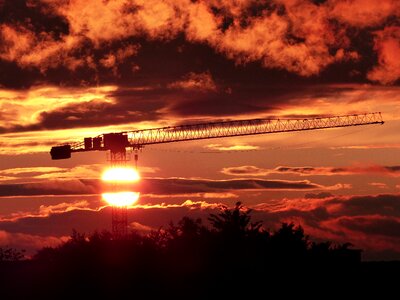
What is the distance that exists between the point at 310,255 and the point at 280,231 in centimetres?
519

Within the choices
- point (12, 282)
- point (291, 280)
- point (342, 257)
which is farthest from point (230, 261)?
point (12, 282)

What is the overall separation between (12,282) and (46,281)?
4881 mm

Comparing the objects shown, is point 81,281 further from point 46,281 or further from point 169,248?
point 169,248

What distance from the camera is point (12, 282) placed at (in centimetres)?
8606

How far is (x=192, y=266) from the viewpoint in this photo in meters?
84.4

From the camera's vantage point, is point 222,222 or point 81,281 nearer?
point 81,281

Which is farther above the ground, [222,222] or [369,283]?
[222,222]

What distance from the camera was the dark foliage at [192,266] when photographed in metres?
80.1

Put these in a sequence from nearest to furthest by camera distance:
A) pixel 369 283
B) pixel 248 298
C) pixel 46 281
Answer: pixel 248 298 < pixel 46 281 < pixel 369 283

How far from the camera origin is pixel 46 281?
272 feet

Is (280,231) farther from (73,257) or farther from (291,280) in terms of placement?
(73,257)

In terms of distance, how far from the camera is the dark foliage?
80125 mm

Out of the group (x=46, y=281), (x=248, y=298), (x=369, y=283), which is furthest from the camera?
(x=369, y=283)

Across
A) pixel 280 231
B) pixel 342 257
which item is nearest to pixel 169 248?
pixel 280 231
